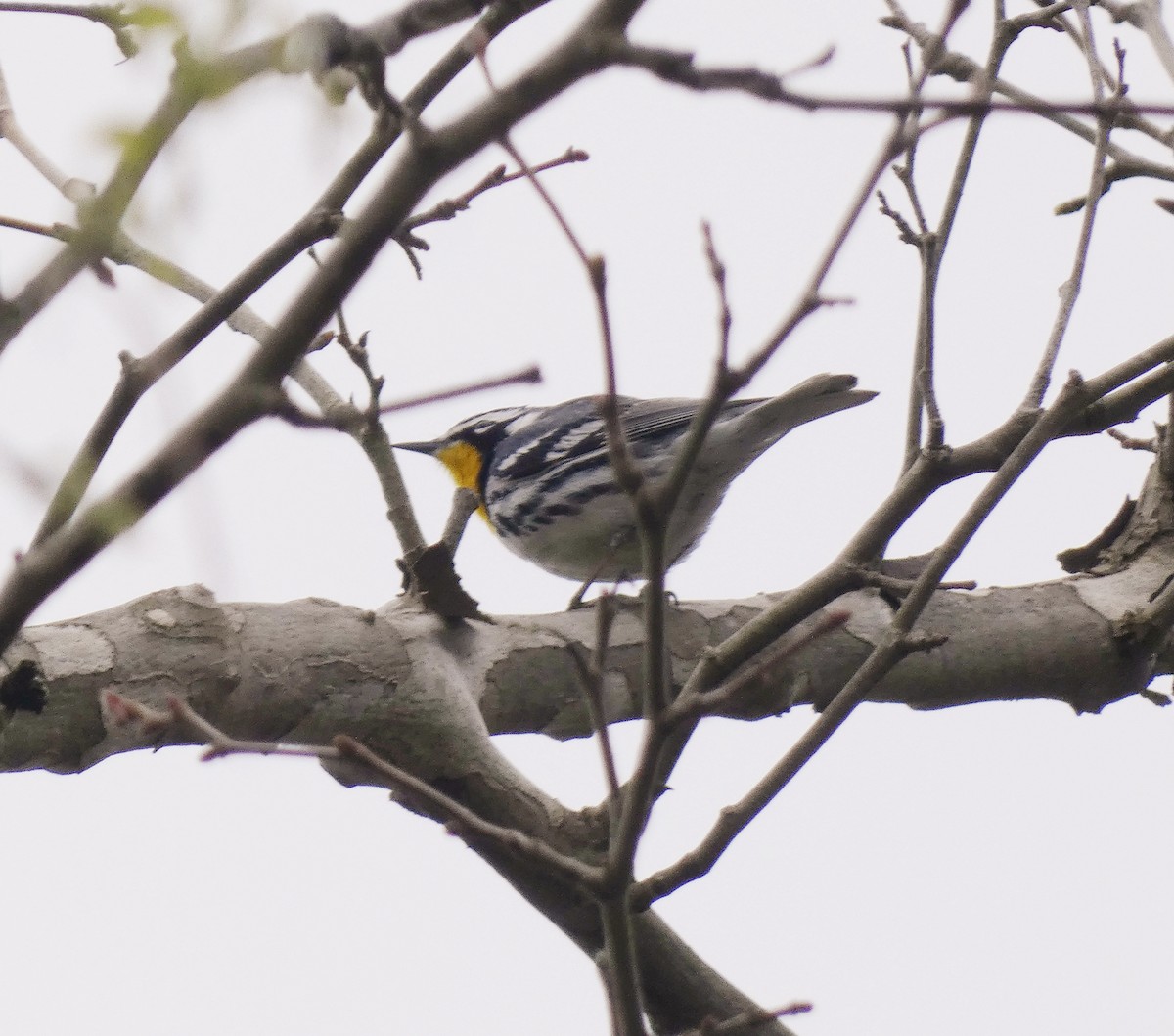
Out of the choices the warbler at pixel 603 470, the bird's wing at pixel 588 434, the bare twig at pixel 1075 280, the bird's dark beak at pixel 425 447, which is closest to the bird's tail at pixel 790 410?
the warbler at pixel 603 470

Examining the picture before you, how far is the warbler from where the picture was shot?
5934 mm

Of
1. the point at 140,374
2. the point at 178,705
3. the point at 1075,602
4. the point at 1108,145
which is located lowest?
the point at 178,705

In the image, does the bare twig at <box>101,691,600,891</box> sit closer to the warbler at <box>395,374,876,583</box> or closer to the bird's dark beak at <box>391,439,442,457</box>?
the warbler at <box>395,374,876,583</box>

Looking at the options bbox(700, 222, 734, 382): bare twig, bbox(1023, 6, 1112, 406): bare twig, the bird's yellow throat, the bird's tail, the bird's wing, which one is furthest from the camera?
the bird's yellow throat

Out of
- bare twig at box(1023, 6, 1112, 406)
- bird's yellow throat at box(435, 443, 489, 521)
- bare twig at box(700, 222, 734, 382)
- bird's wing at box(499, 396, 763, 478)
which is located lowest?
bare twig at box(700, 222, 734, 382)

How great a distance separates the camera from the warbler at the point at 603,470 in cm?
593

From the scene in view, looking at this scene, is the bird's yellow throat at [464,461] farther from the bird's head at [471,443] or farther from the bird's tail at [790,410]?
the bird's tail at [790,410]

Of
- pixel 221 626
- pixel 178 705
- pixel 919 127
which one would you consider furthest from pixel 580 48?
pixel 221 626

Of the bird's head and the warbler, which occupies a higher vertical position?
the bird's head

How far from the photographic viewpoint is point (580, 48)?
4.91 ft

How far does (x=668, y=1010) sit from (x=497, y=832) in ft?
5.10

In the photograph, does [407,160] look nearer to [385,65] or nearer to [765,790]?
[385,65]

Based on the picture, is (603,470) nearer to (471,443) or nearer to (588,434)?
(588,434)

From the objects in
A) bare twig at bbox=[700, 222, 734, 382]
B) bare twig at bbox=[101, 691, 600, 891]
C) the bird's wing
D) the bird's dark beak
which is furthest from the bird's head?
bare twig at bbox=[700, 222, 734, 382]
